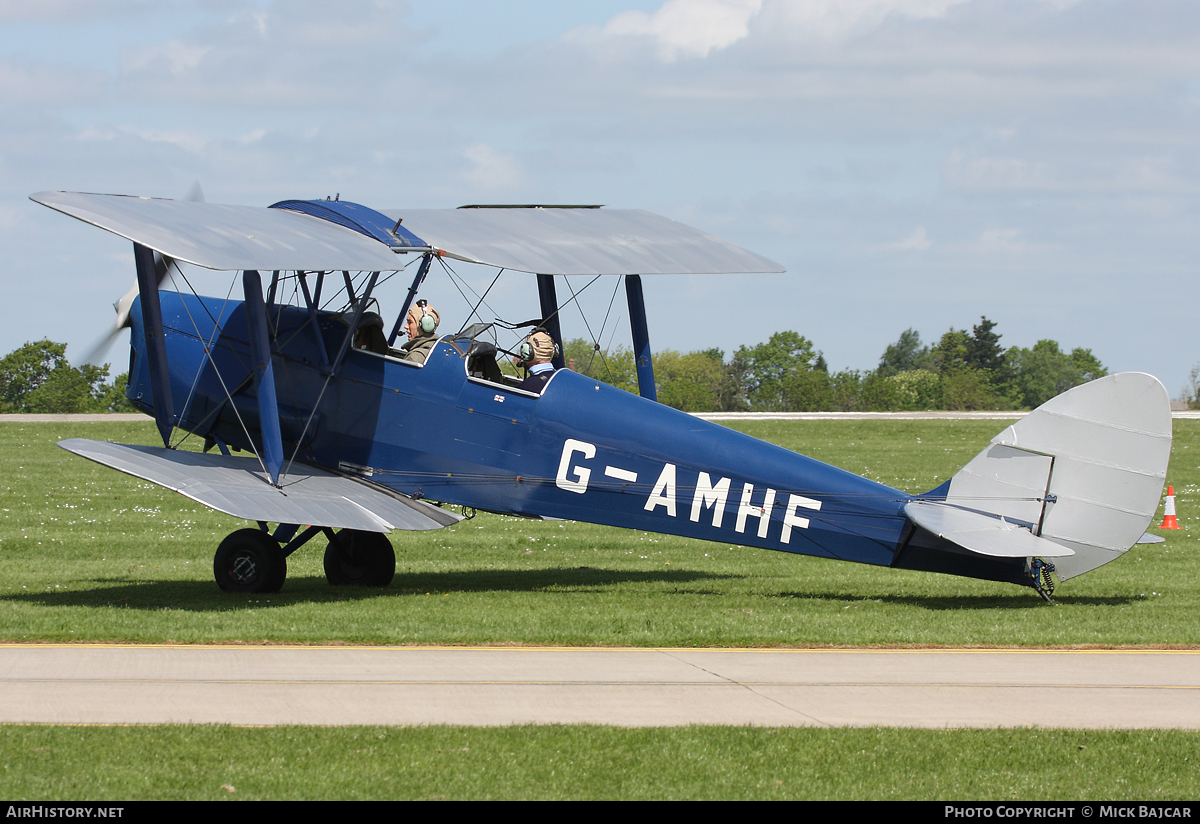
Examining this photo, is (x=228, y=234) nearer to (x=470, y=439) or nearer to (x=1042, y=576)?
(x=470, y=439)

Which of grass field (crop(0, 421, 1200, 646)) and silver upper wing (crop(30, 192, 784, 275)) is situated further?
silver upper wing (crop(30, 192, 784, 275))

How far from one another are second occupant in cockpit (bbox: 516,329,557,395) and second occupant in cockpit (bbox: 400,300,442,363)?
33.8 inches

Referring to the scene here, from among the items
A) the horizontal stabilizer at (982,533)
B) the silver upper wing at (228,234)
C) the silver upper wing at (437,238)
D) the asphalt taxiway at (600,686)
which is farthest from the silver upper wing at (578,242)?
the asphalt taxiway at (600,686)

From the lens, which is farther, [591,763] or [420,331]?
[420,331]

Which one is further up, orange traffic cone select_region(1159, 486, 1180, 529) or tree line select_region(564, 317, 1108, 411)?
tree line select_region(564, 317, 1108, 411)

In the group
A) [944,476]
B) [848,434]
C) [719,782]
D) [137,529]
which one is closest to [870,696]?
[719,782]

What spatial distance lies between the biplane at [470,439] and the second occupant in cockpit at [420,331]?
0.12 meters

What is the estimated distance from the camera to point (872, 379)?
320 ft

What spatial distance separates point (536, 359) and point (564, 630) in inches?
119

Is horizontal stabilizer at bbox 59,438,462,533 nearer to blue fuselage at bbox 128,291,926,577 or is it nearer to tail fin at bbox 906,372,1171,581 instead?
blue fuselage at bbox 128,291,926,577

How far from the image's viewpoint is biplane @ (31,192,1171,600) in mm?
10172

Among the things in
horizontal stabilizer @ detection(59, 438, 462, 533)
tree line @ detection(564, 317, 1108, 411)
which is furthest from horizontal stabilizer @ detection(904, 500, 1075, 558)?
tree line @ detection(564, 317, 1108, 411)

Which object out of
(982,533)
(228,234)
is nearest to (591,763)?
(982,533)

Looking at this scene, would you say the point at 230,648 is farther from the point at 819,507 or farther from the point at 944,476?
the point at 944,476
